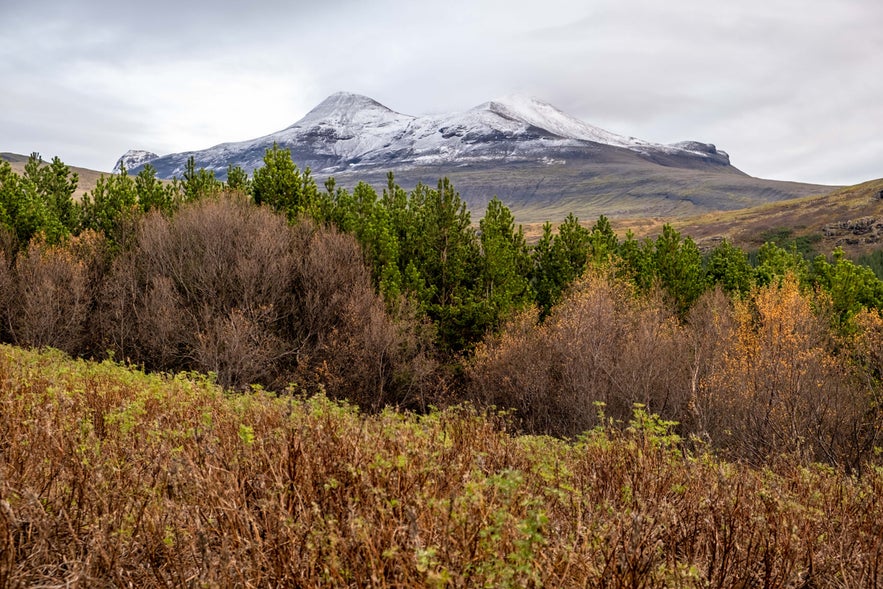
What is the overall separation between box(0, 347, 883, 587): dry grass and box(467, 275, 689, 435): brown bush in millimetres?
28665

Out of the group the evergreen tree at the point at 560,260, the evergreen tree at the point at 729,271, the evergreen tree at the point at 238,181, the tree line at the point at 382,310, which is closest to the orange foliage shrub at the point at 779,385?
the tree line at the point at 382,310

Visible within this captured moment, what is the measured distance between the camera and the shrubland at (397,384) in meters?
3.30

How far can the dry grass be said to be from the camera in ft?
9.48

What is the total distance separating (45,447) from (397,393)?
3032cm

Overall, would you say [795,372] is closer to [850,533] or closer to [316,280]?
[316,280]

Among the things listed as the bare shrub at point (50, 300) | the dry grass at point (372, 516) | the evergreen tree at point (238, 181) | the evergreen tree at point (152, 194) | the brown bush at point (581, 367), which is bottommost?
the brown bush at point (581, 367)

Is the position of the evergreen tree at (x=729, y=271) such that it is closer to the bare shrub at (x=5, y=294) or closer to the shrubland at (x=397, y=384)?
the shrubland at (x=397, y=384)

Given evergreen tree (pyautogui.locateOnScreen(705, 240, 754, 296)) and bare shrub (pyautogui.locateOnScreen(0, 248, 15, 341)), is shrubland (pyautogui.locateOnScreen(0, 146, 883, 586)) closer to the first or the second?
bare shrub (pyautogui.locateOnScreen(0, 248, 15, 341))

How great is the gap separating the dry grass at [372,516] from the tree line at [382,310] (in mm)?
23903

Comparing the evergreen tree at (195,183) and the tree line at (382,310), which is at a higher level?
the evergreen tree at (195,183)

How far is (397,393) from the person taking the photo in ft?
113

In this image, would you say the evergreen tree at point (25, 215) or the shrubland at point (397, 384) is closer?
the shrubland at point (397, 384)

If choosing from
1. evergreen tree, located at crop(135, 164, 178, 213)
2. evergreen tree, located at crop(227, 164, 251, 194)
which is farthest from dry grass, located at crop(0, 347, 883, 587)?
evergreen tree, located at crop(135, 164, 178, 213)

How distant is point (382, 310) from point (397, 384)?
5.03m
